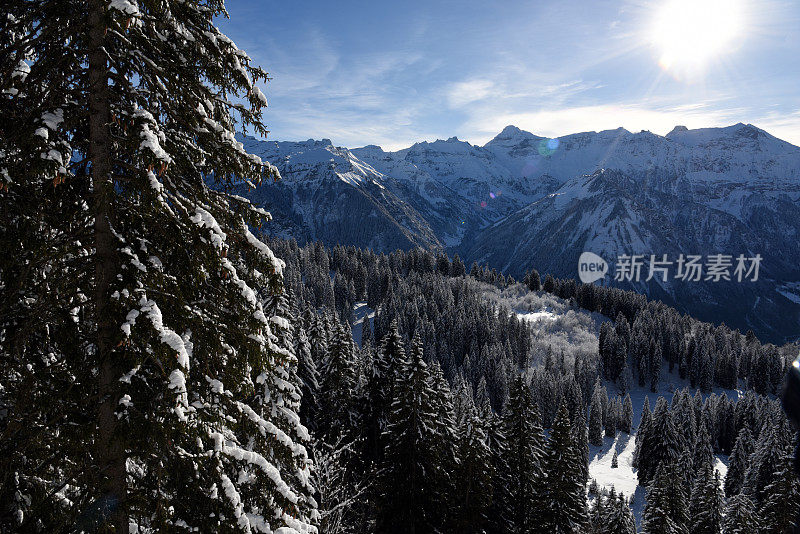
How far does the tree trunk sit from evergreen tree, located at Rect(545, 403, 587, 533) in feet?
92.7

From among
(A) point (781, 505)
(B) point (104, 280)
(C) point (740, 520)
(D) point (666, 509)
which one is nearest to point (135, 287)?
(B) point (104, 280)

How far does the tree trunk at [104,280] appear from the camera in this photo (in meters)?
5.23

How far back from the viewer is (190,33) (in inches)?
243

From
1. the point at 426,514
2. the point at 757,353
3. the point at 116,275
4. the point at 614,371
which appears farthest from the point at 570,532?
the point at 757,353

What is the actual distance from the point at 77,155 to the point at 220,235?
8.57ft

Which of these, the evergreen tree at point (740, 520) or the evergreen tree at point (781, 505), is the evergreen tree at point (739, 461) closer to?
the evergreen tree at point (781, 505)

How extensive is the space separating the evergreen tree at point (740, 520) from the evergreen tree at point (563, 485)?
53.7ft

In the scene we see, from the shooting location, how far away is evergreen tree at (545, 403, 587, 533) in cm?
2789

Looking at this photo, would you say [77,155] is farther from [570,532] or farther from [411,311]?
[411,311]

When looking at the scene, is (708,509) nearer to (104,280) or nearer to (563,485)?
(563,485)

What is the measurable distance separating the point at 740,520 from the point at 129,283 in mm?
48256

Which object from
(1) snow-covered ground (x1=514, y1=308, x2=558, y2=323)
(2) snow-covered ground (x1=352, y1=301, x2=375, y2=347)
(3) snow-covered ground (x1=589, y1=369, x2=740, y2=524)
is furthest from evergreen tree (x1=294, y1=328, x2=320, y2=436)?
(1) snow-covered ground (x1=514, y1=308, x2=558, y2=323)

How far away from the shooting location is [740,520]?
3556 centimetres

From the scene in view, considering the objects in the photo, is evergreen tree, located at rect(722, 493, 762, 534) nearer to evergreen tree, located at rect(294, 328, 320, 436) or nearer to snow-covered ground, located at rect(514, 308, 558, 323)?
evergreen tree, located at rect(294, 328, 320, 436)
